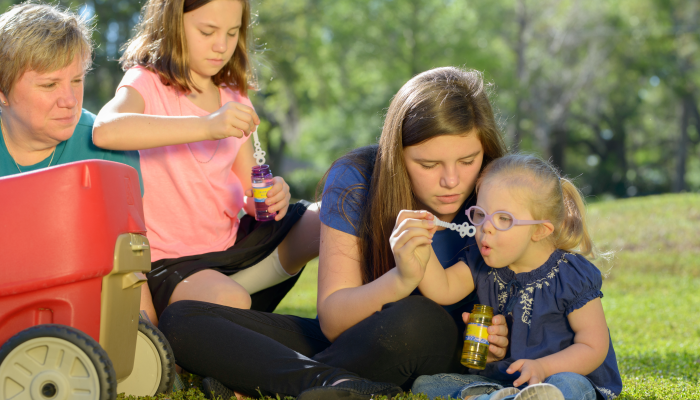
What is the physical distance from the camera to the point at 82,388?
1.86 metres

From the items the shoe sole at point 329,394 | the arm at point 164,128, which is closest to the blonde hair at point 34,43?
the arm at point 164,128

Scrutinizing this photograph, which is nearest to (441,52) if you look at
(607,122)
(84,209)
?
(607,122)

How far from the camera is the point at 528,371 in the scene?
221 cm

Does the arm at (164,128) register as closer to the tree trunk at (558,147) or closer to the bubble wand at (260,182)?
the bubble wand at (260,182)

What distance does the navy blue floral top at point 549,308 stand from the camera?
2408mm

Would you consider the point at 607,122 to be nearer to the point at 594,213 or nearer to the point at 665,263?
the point at 594,213

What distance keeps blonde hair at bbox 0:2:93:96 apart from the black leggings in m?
1.10

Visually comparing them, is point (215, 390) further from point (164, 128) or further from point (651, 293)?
point (651, 293)

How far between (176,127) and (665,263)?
6.42 meters

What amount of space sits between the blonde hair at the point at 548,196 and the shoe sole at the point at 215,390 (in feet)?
4.20

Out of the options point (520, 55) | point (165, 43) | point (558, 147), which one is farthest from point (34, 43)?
point (558, 147)

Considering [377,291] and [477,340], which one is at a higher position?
[377,291]

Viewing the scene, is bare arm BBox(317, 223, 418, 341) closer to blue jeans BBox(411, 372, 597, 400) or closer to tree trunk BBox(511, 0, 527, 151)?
blue jeans BBox(411, 372, 597, 400)

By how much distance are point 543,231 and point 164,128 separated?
1.63m
